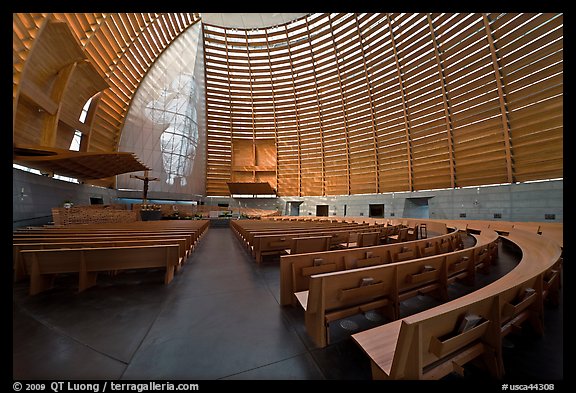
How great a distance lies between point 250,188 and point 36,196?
1416cm

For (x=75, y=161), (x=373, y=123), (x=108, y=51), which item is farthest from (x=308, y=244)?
(x=373, y=123)

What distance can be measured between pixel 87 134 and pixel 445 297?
16.9 meters

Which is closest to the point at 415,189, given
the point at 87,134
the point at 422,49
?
the point at 422,49

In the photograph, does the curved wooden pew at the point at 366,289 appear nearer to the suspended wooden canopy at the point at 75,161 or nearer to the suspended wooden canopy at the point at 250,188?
the suspended wooden canopy at the point at 75,161

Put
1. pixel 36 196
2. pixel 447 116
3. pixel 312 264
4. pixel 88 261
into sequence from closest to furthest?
pixel 312 264 < pixel 88 261 < pixel 36 196 < pixel 447 116

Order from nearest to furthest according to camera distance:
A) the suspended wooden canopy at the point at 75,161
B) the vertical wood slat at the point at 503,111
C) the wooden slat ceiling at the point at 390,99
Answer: the suspended wooden canopy at the point at 75,161, the wooden slat ceiling at the point at 390,99, the vertical wood slat at the point at 503,111

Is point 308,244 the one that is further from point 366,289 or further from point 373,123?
point 373,123

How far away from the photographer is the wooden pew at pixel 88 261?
97.9 inches

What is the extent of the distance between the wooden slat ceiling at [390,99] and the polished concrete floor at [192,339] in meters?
12.9

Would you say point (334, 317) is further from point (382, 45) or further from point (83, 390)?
point (382, 45)

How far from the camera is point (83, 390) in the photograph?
1230mm

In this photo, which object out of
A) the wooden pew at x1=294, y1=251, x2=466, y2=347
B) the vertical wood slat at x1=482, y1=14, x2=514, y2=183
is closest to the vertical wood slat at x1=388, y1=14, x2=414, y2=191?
the vertical wood slat at x1=482, y1=14, x2=514, y2=183

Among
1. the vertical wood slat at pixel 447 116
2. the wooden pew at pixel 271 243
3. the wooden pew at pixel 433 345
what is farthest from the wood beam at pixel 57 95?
the vertical wood slat at pixel 447 116

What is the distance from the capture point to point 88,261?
264cm
